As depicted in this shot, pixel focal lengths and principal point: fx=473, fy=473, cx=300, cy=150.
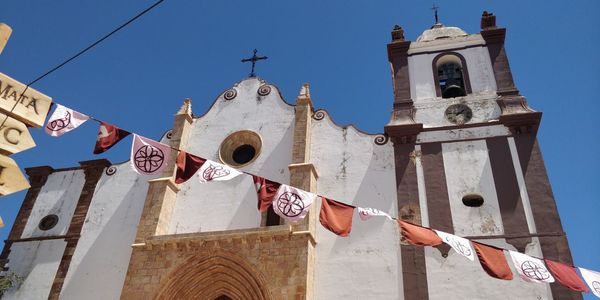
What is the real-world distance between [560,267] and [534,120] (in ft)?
16.8

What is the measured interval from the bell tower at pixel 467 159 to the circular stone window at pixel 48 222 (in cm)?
1135

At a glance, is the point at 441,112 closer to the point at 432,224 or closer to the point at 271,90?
the point at 432,224

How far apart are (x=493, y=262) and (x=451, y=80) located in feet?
26.5

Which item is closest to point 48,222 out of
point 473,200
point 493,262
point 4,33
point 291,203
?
point 291,203

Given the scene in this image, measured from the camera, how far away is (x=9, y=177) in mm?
4754

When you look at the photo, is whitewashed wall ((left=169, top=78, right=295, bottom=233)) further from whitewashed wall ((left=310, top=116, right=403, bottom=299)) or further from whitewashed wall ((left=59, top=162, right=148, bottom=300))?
whitewashed wall ((left=59, top=162, right=148, bottom=300))

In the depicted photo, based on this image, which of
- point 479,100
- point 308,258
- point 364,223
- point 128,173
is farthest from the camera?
point 128,173

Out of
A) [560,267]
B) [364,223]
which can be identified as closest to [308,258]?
[364,223]

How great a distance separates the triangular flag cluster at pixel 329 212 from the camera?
9.84m

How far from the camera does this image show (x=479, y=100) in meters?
15.1

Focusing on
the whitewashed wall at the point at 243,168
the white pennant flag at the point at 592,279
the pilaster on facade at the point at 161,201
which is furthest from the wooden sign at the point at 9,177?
the white pennant flag at the point at 592,279

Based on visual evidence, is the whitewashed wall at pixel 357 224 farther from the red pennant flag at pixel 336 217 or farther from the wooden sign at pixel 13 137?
the wooden sign at pixel 13 137

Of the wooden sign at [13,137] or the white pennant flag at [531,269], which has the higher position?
the white pennant flag at [531,269]

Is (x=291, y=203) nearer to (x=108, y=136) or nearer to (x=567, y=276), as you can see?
(x=108, y=136)
